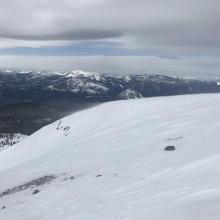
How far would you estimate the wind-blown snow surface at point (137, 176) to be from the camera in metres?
20.1

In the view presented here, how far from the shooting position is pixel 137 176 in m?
27.6

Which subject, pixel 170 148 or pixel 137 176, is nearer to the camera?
pixel 137 176

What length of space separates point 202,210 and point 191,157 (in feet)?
40.3

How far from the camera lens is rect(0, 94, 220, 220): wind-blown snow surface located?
20.1 meters

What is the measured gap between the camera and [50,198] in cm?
2797

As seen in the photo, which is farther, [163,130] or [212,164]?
[163,130]

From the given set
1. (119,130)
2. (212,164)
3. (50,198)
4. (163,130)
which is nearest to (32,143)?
(119,130)

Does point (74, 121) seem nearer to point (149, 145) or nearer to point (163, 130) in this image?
point (163, 130)

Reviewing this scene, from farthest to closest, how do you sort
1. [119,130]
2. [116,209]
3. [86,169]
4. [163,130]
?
1. [119,130]
2. [163,130]
3. [86,169]
4. [116,209]

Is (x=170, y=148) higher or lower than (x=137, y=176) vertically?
higher

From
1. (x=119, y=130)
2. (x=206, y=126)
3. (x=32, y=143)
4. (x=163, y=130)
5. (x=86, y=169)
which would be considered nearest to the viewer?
(x=86, y=169)

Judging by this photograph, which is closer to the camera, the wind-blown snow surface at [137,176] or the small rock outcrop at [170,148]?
the wind-blown snow surface at [137,176]

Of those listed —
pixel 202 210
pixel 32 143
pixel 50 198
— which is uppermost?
pixel 202 210

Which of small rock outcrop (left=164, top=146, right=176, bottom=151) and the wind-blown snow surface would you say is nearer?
the wind-blown snow surface
